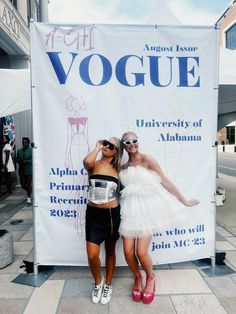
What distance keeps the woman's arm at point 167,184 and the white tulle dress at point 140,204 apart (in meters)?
0.09

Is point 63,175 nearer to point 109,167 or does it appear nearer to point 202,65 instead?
point 109,167

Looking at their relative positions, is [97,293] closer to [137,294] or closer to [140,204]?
[137,294]

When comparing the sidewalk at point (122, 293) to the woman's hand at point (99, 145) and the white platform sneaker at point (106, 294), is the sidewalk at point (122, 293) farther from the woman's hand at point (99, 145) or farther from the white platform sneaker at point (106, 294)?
the woman's hand at point (99, 145)

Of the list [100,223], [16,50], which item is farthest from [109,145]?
[16,50]

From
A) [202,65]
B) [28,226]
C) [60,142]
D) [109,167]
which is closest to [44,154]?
[60,142]

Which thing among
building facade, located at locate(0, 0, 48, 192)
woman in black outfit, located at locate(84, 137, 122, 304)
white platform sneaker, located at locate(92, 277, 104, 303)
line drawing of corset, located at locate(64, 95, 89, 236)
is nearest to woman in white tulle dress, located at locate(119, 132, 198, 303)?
woman in black outfit, located at locate(84, 137, 122, 304)

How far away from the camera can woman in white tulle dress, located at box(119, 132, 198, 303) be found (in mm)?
3082

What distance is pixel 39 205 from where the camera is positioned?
3566mm

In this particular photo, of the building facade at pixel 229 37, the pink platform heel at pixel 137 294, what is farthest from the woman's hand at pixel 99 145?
the building facade at pixel 229 37

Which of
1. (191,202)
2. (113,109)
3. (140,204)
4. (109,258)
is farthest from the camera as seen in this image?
(191,202)

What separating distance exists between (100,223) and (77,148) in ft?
3.05

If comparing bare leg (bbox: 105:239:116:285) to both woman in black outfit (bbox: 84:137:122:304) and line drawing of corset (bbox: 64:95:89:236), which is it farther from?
line drawing of corset (bbox: 64:95:89:236)

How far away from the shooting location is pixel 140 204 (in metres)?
3.12

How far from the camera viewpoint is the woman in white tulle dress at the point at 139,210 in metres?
3.08
